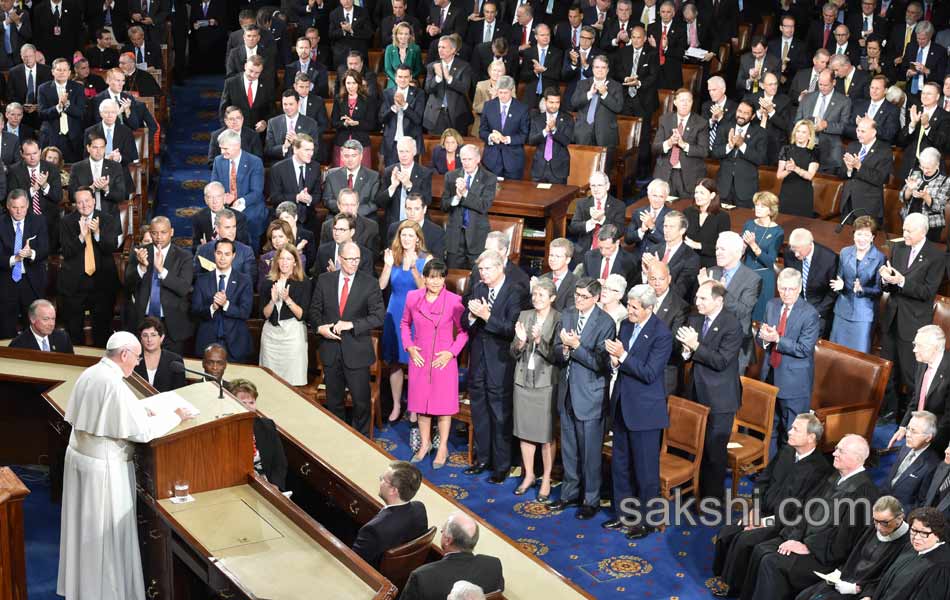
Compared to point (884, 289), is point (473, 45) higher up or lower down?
higher up

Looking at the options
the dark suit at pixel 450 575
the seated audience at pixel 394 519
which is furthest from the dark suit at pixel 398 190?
the dark suit at pixel 450 575

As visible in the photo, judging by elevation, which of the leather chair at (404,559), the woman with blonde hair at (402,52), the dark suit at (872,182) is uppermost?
the woman with blonde hair at (402,52)

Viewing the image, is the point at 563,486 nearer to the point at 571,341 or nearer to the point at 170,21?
the point at 571,341

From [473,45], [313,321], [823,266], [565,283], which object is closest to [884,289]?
[823,266]

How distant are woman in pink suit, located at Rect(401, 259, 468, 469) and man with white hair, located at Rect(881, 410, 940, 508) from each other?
2.80 meters

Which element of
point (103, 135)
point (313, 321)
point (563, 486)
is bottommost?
point (563, 486)

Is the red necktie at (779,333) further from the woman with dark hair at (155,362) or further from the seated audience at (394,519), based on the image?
the woman with dark hair at (155,362)

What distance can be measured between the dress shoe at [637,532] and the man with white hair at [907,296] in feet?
8.19

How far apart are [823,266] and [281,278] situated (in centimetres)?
378

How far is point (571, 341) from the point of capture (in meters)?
7.89

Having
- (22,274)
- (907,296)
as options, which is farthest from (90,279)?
(907,296)

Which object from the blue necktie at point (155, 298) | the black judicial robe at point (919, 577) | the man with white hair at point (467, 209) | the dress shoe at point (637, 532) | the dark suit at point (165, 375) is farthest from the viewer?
the man with white hair at point (467, 209)

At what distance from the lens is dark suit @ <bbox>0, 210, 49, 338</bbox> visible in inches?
385

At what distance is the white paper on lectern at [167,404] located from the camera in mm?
6148
